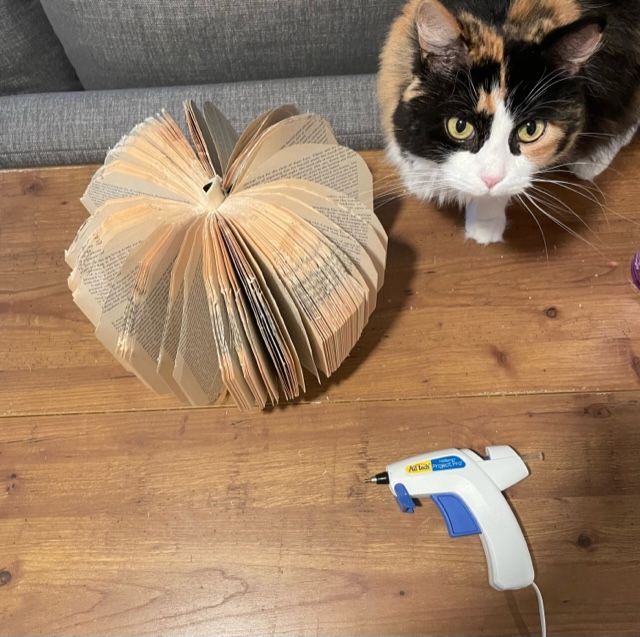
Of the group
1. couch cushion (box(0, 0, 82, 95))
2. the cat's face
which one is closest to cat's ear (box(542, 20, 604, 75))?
the cat's face

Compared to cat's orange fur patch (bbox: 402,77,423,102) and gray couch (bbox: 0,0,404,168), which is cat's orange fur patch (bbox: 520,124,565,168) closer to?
cat's orange fur patch (bbox: 402,77,423,102)

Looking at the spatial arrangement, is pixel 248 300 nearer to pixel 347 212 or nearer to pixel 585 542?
pixel 347 212

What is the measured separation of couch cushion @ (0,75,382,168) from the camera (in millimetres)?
903

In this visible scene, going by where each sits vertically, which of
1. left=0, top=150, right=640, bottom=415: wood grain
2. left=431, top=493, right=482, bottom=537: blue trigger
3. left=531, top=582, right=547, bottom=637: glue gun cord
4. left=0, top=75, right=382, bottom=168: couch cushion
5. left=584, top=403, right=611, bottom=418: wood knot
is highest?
left=0, top=75, right=382, bottom=168: couch cushion

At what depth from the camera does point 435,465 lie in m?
0.64

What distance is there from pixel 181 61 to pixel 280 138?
479 mm

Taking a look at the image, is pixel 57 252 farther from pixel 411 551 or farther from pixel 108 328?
pixel 411 551

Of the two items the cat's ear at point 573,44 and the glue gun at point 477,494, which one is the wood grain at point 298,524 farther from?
the cat's ear at point 573,44

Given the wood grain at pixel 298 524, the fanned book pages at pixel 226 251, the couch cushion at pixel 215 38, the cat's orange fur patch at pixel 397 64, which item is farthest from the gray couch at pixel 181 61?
the wood grain at pixel 298 524

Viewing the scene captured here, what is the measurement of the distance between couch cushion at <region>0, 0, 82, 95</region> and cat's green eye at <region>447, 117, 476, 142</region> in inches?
28.8

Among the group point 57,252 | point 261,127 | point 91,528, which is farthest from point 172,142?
point 91,528

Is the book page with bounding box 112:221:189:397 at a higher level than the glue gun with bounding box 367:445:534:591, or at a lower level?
higher

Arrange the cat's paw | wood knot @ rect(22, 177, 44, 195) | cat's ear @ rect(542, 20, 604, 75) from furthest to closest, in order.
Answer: wood knot @ rect(22, 177, 44, 195), the cat's paw, cat's ear @ rect(542, 20, 604, 75)

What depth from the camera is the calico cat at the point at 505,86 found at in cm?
59
